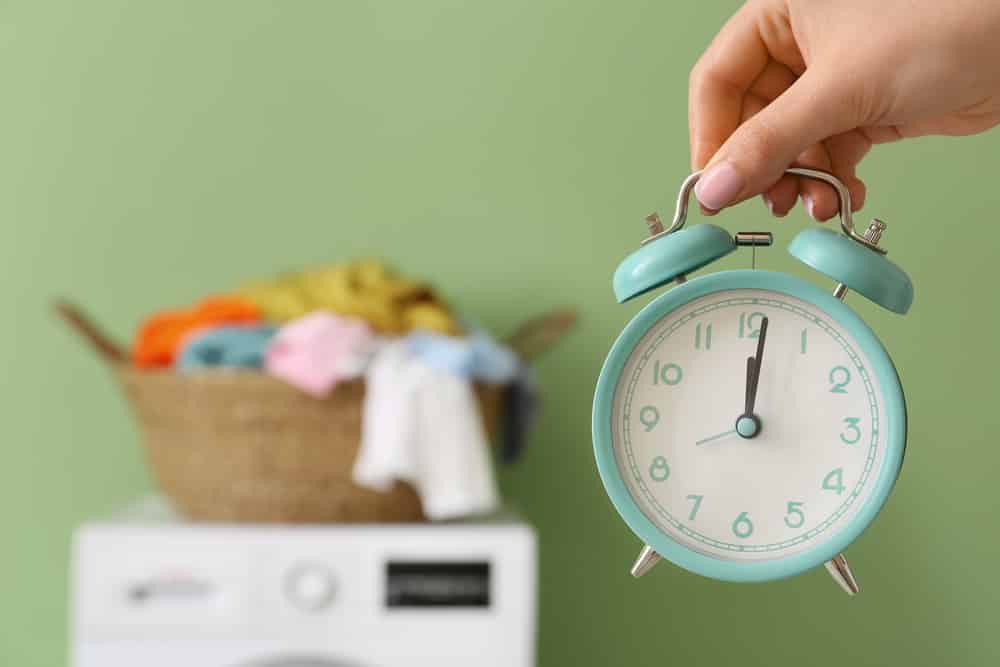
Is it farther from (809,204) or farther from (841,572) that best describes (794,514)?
(809,204)

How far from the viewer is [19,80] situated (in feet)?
6.26

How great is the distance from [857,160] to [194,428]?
1.03 metres

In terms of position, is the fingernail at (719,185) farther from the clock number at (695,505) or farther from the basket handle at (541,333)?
the basket handle at (541,333)

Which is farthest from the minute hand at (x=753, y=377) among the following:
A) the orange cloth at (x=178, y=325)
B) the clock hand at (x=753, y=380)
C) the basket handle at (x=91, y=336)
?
the basket handle at (x=91, y=336)

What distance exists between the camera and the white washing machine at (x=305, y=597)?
4.82 feet

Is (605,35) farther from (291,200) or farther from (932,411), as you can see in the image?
(932,411)

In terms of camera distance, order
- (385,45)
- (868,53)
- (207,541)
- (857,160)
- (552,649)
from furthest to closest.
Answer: (385,45) < (207,541) < (552,649) < (857,160) < (868,53)

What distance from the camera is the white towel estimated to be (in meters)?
1.46

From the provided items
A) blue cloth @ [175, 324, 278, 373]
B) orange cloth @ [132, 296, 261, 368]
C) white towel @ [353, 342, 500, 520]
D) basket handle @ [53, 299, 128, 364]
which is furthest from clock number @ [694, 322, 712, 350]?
basket handle @ [53, 299, 128, 364]

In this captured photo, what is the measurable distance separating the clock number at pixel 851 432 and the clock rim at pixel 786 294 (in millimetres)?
12

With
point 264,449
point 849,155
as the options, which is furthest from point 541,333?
point 849,155

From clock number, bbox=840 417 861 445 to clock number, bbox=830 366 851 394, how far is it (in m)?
0.01

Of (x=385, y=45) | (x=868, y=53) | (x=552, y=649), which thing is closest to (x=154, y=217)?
(x=385, y=45)

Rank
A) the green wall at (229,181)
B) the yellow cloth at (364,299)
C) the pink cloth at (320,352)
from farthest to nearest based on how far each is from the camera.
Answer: the green wall at (229,181), the yellow cloth at (364,299), the pink cloth at (320,352)
